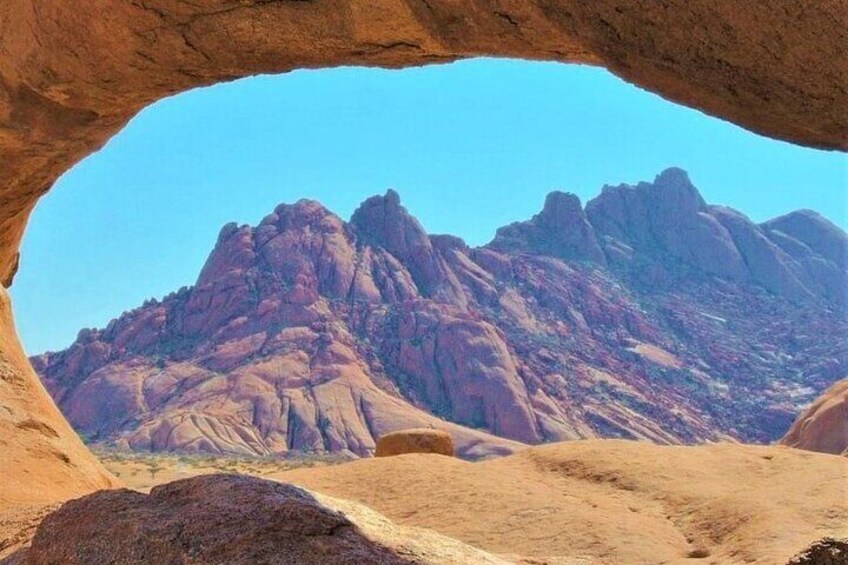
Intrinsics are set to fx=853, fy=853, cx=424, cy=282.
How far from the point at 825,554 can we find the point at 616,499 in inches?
274

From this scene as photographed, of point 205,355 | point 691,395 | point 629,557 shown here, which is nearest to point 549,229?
point 691,395

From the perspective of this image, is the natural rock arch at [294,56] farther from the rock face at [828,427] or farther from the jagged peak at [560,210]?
the jagged peak at [560,210]

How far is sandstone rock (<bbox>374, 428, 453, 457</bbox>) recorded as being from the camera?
→ 18.9 metres

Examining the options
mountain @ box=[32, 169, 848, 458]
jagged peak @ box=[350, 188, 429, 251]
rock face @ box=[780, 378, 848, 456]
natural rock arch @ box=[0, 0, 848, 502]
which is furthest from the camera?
jagged peak @ box=[350, 188, 429, 251]

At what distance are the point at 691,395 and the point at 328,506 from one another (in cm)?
8383

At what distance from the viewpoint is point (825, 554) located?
572cm

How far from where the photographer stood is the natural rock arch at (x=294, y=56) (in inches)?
165

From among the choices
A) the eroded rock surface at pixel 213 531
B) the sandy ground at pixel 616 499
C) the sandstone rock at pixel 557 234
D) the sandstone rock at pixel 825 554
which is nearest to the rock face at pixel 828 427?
the sandy ground at pixel 616 499

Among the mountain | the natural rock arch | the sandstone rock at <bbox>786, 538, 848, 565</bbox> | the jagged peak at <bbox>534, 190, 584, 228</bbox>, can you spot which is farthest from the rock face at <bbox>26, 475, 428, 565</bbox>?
the jagged peak at <bbox>534, 190, 584, 228</bbox>

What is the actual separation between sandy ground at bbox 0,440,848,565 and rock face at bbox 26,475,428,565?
2.18m

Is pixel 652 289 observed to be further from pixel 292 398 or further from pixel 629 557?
pixel 629 557

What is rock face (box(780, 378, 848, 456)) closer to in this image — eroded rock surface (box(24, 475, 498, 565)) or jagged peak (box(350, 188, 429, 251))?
eroded rock surface (box(24, 475, 498, 565))

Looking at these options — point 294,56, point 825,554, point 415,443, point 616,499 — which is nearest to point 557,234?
point 415,443

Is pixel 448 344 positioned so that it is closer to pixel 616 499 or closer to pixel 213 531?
pixel 616 499
